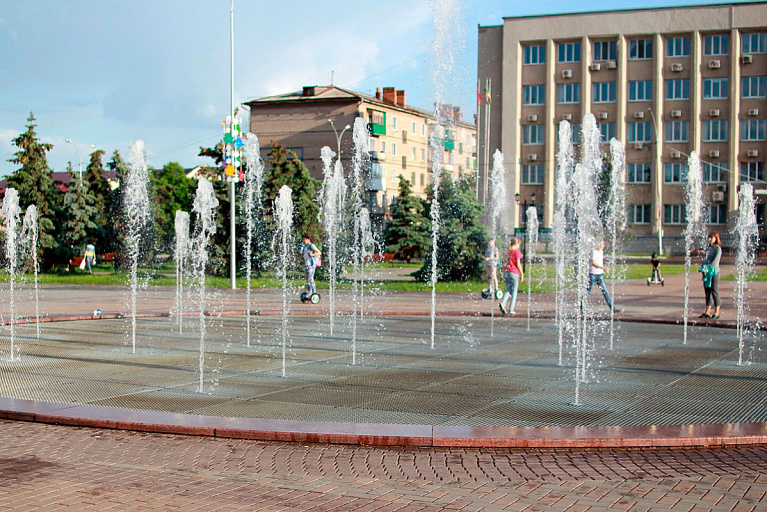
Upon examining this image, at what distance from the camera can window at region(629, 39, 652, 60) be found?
60.9 metres

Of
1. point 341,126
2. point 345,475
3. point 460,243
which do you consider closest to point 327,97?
point 341,126

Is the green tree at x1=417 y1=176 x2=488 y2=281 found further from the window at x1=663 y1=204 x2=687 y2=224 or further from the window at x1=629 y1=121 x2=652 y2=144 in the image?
the window at x1=629 y1=121 x2=652 y2=144

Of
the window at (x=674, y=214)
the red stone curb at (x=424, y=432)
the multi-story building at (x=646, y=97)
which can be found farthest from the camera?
the window at (x=674, y=214)

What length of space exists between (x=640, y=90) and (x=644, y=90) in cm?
29

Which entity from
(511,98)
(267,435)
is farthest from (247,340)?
(511,98)

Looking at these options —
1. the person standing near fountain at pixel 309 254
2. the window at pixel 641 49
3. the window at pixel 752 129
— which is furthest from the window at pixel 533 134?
the person standing near fountain at pixel 309 254

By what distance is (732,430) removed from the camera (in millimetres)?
6824

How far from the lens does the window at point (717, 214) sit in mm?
59500

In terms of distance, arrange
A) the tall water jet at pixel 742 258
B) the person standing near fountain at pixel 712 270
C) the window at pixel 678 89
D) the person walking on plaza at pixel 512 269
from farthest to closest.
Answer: the window at pixel 678 89 → the person walking on plaza at pixel 512 269 → the person standing near fountain at pixel 712 270 → the tall water jet at pixel 742 258

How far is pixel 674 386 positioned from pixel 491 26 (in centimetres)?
5896

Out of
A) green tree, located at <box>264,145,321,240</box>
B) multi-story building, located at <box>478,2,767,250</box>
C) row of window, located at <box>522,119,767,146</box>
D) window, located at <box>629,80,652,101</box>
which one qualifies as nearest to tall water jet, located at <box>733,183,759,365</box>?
green tree, located at <box>264,145,321,240</box>

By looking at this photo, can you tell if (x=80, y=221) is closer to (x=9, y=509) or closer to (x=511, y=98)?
(x=511, y=98)

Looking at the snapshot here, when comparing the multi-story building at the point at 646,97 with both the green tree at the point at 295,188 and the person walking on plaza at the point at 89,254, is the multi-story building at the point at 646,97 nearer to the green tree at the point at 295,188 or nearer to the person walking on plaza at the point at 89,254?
the green tree at the point at 295,188

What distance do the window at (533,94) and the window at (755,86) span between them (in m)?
14.2
